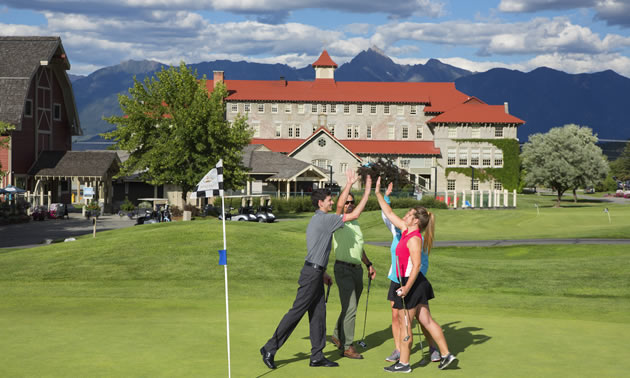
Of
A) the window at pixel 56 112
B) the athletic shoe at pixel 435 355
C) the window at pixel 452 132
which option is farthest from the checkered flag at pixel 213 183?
the window at pixel 452 132

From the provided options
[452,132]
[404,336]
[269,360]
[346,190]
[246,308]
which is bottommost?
[246,308]

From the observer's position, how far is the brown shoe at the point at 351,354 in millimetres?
9841

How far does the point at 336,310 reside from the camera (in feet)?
48.1

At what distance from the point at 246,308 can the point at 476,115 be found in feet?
276

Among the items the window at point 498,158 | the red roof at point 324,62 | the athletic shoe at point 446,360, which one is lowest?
the athletic shoe at point 446,360

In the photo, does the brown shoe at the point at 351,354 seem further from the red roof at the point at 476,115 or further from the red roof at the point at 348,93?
the red roof at the point at 348,93

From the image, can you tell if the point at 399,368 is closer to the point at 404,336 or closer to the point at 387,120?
the point at 404,336

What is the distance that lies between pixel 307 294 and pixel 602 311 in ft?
30.5

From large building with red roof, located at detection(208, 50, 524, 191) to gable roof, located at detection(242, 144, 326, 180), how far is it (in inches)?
908

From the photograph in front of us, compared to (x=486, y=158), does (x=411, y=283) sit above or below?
below

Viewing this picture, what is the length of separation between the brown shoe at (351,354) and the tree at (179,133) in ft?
128

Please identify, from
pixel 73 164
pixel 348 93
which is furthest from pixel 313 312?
pixel 348 93

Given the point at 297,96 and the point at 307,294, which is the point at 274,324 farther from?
the point at 297,96

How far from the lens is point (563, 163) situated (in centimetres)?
8181
